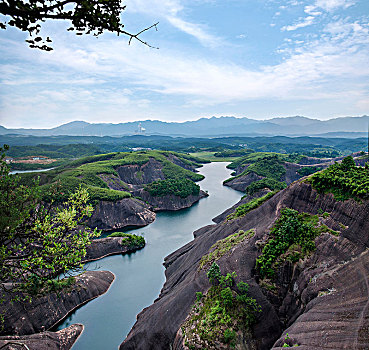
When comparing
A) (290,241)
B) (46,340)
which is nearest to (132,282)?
(46,340)

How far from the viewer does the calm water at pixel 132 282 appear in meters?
30.0

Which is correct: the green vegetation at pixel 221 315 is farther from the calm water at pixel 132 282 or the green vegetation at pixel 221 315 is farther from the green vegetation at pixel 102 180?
the green vegetation at pixel 102 180

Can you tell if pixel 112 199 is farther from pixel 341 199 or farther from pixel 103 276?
pixel 341 199

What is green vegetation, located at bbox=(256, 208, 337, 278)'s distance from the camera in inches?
834

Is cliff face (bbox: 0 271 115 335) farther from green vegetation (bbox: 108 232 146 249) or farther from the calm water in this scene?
green vegetation (bbox: 108 232 146 249)

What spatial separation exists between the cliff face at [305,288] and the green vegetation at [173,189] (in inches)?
2079

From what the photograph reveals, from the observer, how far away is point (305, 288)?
18.6 meters

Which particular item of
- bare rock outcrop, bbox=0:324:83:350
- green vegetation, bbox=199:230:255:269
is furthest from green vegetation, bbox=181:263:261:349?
bare rock outcrop, bbox=0:324:83:350

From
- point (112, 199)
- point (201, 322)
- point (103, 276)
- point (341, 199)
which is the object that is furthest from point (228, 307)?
point (112, 199)

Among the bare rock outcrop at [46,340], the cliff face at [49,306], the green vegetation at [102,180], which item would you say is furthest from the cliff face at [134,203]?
the bare rock outcrop at [46,340]

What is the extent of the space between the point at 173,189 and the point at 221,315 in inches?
2483

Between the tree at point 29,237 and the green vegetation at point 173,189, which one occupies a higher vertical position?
the tree at point 29,237

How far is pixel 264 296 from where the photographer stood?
2098 centimetres

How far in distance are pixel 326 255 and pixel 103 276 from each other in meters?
33.6
